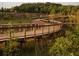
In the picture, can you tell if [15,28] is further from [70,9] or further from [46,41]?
[70,9]

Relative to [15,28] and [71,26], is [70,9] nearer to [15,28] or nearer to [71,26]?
[71,26]

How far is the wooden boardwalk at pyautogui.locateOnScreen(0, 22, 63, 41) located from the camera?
199 cm

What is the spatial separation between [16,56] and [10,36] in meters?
0.15

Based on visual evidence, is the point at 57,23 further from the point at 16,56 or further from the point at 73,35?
the point at 16,56

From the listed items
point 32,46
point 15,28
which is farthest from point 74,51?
point 15,28

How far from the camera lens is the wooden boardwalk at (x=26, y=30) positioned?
199cm

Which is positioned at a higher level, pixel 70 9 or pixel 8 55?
pixel 70 9

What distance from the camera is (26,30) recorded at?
201 centimetres

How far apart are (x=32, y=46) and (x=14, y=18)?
0.23 metres

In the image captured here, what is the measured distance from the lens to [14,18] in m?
2.00

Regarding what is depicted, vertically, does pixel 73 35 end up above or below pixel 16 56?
above

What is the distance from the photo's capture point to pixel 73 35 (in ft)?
6.59

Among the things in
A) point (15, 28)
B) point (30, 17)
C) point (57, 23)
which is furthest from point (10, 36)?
point (57, 23)

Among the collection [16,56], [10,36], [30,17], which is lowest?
[16,56]
